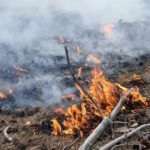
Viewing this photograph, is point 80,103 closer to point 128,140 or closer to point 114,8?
point 128,140

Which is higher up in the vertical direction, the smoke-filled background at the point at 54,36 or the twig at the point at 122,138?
the smoke-filled background at the point at 54,36

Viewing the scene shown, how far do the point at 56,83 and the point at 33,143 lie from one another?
2.31 meters

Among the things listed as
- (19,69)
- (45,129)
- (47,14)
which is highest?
(47,14)

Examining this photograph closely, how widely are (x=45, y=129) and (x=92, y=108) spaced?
86cm

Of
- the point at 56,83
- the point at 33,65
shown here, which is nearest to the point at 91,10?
the point at 33,65

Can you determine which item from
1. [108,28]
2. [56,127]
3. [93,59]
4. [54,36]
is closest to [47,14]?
[54,36]

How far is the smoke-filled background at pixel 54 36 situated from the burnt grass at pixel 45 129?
1.66 ft

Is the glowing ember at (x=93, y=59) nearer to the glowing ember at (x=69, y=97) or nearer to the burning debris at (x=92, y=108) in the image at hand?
the glowing ember at (x=69, y=97)

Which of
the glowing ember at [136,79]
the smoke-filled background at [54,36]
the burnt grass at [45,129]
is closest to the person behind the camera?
the burnt grass at [45,129]

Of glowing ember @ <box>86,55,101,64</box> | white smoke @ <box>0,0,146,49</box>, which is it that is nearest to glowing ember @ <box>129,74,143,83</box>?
glowing ember @ <box>86,55,101,64</box>

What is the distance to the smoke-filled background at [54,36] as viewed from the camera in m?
8.20

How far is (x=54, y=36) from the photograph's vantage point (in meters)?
10.7

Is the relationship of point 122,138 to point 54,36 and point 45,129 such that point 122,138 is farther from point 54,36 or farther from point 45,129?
point 54,36

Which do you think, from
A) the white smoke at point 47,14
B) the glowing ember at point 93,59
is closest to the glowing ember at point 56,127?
the glowing ember at point 93,59
